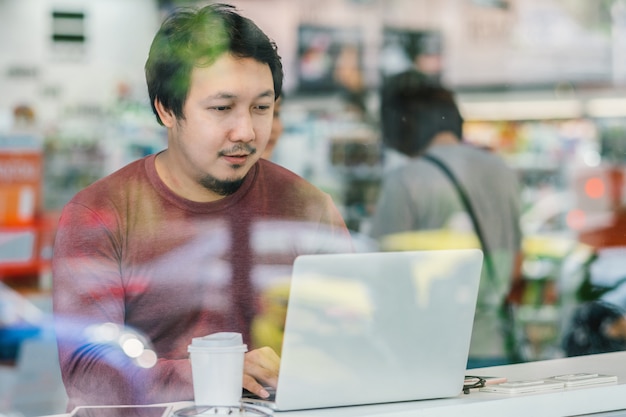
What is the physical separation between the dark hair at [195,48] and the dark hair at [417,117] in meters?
1.44

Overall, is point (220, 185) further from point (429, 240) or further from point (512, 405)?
point (429, 240)

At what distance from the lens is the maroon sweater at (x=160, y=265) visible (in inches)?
90.9

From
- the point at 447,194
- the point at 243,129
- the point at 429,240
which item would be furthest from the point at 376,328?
the point at 429,240

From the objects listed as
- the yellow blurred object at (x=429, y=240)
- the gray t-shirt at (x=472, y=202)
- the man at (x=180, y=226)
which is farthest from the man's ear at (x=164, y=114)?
the yellow blurred object at (x=429, y=240)

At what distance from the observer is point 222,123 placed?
8.31 feet

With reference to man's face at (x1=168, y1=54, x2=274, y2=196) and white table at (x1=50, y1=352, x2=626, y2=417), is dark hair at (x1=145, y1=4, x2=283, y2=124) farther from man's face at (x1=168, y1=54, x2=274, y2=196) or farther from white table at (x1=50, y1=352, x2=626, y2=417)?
white table at (x1=50, y1=352, x2=626, y2=417)

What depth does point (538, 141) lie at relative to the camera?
696 centimetres

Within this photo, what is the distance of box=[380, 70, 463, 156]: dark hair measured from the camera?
416 centimetres

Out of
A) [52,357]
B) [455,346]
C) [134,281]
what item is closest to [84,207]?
[134,281]

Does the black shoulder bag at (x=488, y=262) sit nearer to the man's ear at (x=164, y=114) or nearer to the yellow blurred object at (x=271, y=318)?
the yellow blurred object at (x=271, y=318)

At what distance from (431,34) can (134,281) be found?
491 centimetres

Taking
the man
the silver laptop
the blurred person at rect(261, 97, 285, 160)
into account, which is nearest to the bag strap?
the blurred person at rect(261, 97, 285, 160)

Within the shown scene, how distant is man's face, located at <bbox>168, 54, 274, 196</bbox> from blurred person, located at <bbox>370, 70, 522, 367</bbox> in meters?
1.56

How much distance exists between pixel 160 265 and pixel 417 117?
195 centimetres
